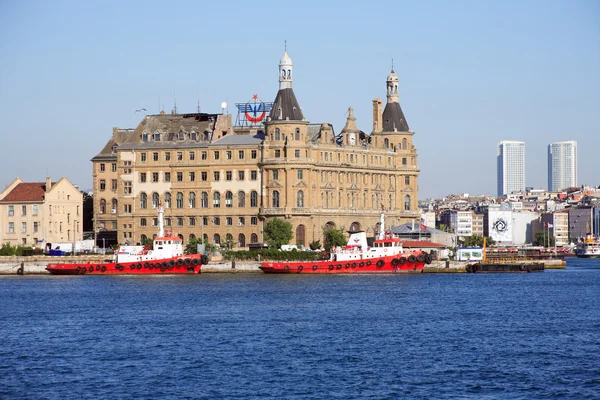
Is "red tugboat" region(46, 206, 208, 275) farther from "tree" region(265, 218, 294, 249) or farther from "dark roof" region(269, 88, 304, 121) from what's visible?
"dark roof" region(269, 88, 304, 121)

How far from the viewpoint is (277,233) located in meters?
147

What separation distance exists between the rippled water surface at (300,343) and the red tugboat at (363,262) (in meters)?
21.6

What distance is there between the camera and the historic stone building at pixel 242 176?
507ft

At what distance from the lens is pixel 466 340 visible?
6612 cm

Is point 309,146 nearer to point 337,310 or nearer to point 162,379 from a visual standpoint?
point 337,310

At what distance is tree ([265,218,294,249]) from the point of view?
482ft

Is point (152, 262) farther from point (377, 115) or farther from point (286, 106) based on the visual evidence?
point (377, 115)

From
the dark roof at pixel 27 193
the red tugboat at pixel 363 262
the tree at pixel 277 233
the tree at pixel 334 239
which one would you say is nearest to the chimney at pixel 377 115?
the tree at pixel 334 239

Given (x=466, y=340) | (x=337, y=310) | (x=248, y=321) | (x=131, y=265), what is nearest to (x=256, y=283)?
(x=131, y=265)

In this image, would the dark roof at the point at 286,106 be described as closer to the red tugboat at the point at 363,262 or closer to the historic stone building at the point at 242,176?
the historic stone building at the point at 242,176

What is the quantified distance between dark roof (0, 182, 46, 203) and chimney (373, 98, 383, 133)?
41.0 m

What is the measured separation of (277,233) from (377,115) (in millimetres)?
28711

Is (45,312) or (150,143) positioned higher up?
(150,143)

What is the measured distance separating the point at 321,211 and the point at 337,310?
73.8 meters
